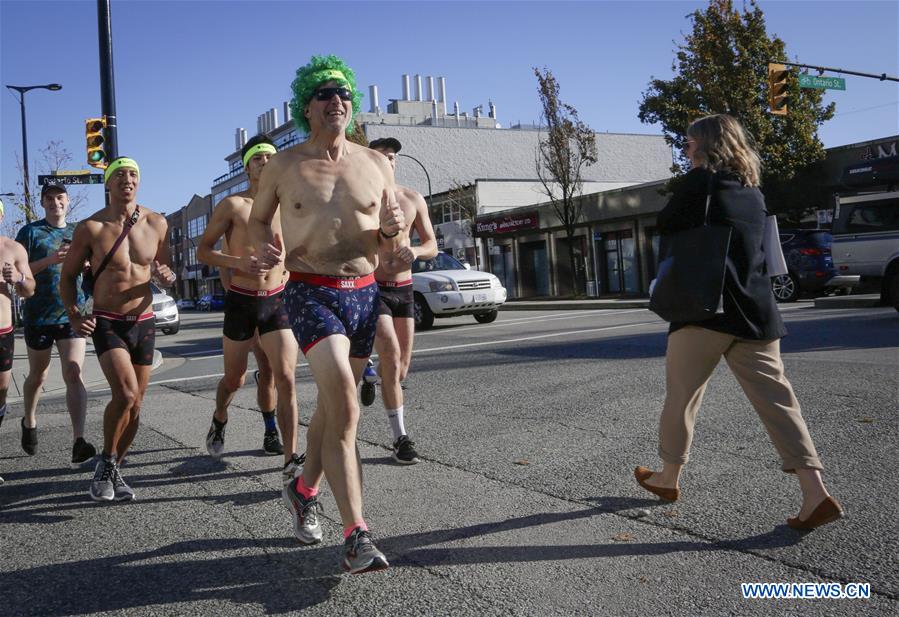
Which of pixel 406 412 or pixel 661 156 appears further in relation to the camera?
pixel 661 156

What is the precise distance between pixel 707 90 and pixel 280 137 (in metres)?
59.9

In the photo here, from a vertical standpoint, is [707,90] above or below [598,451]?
above

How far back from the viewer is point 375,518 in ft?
13.4

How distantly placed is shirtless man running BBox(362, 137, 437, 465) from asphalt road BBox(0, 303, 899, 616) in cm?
26

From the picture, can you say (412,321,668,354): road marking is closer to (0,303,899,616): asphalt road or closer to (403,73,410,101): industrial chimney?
(0,303,899,616): asphalt road

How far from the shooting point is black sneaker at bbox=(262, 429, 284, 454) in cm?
582

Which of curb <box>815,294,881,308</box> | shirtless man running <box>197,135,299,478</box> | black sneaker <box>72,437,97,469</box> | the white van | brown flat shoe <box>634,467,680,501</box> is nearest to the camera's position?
brown flat shoe <box>634,467,680,501</box>

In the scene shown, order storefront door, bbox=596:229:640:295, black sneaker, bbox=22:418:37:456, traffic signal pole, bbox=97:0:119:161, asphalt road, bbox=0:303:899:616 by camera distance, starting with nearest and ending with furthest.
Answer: asphalt road, bbox=0:303:899:616
black sneaker, bbox=22:418:37:456
traffic signal pole, bbox=97:0:119:161
storefront door, bbox=596:229:640:295

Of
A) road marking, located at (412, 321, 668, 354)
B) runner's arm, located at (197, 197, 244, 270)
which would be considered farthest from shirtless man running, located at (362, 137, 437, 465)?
road marking, located at (412, 321, 668, 354)

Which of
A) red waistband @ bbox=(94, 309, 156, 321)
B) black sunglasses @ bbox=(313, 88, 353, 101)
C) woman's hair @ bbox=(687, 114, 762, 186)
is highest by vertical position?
black sunglasses @ bbox=(313, 88, 353, 101)

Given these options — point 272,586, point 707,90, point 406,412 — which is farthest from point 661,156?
point 272,586

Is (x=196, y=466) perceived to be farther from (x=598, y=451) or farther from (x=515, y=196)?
(x=515, y=196)

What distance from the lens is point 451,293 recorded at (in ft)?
59.0

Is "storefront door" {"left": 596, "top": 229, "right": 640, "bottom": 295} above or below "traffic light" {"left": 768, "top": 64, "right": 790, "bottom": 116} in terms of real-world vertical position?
below
